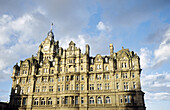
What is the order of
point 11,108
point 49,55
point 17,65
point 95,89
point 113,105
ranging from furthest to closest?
1. point 49,55
2. point 17,65
3. point 11,108
4. point 95,89
5. point 113,105

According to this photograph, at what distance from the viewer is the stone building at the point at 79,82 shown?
55.8 m

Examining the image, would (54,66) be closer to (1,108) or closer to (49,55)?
(49,55)

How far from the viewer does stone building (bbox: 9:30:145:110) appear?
183 feet

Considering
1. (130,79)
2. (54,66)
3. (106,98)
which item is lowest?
(106,98)

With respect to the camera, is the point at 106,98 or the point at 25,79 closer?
the point at 106,98

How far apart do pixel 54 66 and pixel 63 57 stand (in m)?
5.43

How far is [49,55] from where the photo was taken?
81.1 m

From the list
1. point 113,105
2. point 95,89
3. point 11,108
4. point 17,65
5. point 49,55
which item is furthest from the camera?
point 49,55

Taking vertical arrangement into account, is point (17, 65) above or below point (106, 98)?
above

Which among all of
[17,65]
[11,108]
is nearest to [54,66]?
[17,65]

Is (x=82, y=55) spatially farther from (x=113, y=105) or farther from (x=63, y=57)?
(x=113, y=105)

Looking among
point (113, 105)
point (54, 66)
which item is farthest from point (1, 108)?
point (113, 105)

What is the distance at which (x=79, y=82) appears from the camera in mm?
60719

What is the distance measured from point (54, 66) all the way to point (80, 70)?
37.2 ft
